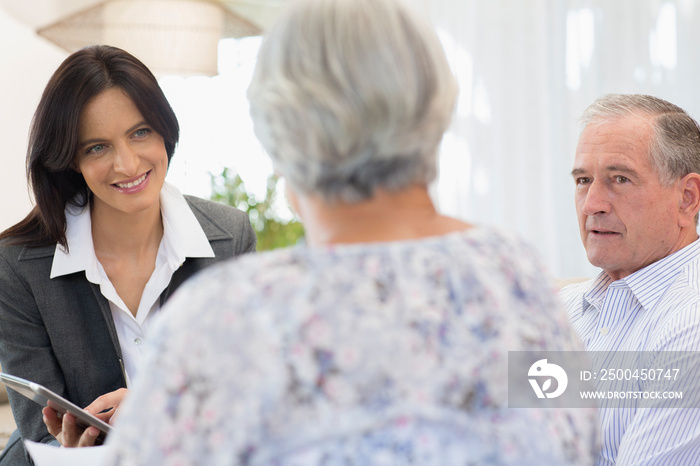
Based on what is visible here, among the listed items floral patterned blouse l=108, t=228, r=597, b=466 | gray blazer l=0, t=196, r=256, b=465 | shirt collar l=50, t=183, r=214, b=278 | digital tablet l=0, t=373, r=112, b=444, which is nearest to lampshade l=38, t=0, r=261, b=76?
shirt collar l=50, t=183, r=214, b=278

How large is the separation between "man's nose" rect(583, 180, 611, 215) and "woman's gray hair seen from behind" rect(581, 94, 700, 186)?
0.12 metres

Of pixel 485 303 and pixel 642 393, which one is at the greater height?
pixel 485 303

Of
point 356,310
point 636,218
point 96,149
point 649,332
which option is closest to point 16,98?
point 96,149

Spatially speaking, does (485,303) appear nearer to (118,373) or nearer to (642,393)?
(642,393)

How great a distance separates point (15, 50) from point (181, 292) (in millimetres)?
3059

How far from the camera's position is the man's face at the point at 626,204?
1602mm

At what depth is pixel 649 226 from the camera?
160 centimetres

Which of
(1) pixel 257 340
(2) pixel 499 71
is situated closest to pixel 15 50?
(2) pixel 499 71

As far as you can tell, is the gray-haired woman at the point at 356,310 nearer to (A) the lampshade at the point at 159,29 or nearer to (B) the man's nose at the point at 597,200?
(B) the man's nose at the point at 597,200

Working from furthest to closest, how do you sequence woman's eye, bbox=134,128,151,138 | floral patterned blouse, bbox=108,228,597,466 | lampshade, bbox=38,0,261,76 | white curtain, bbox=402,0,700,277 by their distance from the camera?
1. white curtain, bbox=402,0,700,277
2. lampshade, bbox=38,0,261,76
3. woman's eye, bbox=134,128,151,138
4. floral patterned blouse, bbox=108,228,597,466

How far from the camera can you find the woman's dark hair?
1.66 metres

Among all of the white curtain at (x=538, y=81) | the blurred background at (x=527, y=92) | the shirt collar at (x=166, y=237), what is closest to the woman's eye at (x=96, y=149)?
the shirt collar at (x=166, y=237)

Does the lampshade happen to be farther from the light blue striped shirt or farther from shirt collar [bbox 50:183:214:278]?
the light blue striped shirt

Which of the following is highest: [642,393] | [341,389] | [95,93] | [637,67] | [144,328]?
[637,67]
